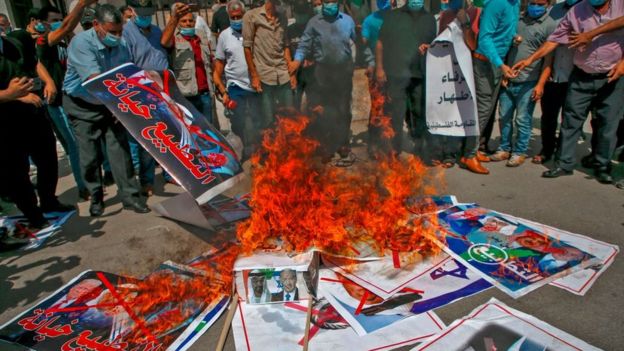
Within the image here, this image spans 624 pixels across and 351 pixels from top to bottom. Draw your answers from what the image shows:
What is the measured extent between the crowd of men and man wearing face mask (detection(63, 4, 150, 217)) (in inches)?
0.5

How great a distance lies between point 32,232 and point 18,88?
1.58 metres

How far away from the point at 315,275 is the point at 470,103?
3534 millimetres

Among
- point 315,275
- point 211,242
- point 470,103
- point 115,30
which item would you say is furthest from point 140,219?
point 470,103

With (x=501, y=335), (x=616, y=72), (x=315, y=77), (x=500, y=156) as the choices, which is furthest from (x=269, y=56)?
(x=501, y=335)

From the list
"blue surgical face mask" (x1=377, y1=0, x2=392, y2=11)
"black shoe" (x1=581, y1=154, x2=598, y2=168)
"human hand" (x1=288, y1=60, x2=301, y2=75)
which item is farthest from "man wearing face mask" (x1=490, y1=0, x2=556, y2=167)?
"human hand" (x1=288, y1=60, x2=301, y2=75)

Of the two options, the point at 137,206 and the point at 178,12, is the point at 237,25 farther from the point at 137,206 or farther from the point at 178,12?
the point at 137,206

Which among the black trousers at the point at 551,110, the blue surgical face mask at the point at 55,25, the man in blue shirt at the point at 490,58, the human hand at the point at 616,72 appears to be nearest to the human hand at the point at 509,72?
the man in blue shirt at the point at 490,58

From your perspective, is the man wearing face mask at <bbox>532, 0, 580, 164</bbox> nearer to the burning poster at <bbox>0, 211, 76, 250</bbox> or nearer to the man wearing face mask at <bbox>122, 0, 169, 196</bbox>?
the man wearing face mask at <bbox>122, 0, 169, 196</bbox>

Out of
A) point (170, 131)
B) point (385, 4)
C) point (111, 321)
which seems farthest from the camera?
point (385, 4)

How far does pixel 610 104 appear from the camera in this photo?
4531mm

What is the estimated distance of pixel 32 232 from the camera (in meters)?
4.34

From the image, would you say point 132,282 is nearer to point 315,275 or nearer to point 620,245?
point 315,275

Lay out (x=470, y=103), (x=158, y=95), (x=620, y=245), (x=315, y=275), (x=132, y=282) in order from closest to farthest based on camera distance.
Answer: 1. (x=315, y=275)
2. (x=132, y=282)
3. (x=620, y=245)
4. (x=158, y=95)
5. (x=470, y=103)

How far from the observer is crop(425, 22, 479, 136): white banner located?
5156 mm
